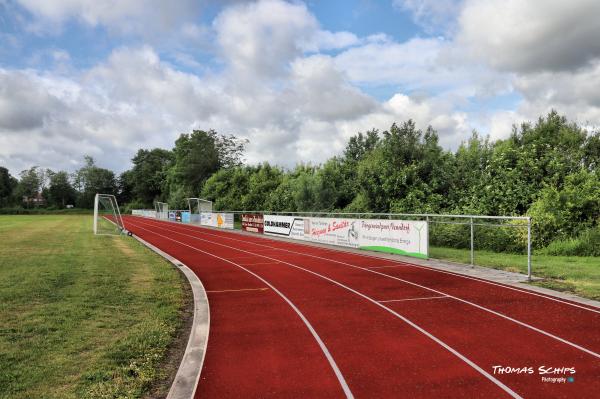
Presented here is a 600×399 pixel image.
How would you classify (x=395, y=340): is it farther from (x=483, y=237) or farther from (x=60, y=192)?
(x=60, y=192)

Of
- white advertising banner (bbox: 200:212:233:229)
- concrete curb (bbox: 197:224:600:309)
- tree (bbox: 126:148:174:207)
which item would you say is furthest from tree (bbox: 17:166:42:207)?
concrete curb (bbox: 197:224:600:309)

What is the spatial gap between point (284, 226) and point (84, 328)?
18.5m

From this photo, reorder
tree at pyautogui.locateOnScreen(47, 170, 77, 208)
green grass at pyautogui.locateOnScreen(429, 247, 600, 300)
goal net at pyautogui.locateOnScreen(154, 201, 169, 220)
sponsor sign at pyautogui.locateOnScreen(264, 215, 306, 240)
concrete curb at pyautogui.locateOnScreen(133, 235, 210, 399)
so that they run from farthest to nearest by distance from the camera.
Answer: tree at pyautogui.locateOnScreen(47, 170, 77, 208)
goal net at pyautogui.locateOnScreen(154, 201, 169, 220)
sponsor sign at pyautogui.locateOnScreen(264, 215, 306, 240)
green grass at pyautogui.locateOnScreen(429, 247, 600, 300)
concrete curb at pyautogui.locateOnScreen(133, 235, 210, 399)

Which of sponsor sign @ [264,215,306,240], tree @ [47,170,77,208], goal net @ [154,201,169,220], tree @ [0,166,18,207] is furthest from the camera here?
tree @ [47,170,77,208]

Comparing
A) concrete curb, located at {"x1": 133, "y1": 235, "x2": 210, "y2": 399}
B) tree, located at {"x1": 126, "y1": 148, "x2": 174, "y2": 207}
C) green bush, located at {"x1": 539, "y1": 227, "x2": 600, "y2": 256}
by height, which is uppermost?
tree, located at {"x1": 126, "y1": 148, "x2": 174, "y2": 207}

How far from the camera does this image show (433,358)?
5668 mm

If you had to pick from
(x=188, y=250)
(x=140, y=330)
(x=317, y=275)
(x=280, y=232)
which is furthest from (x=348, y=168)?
(x=140, y=330)

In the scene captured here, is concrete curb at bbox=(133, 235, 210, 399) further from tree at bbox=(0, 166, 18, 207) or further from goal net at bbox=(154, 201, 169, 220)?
tree at bbox=(0, 166, 18, 207)

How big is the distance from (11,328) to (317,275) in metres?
7.39

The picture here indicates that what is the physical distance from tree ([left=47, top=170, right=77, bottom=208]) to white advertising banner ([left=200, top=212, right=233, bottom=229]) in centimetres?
10439

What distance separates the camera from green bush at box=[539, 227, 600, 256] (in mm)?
15305

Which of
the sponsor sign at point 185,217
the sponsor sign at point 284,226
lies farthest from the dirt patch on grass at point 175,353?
the sponsor sign at point 185,217

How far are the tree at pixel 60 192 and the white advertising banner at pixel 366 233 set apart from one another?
125m

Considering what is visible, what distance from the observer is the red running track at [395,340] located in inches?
191
